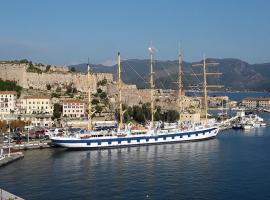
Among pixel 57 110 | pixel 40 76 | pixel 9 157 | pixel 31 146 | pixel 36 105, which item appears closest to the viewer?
pixel 9 157

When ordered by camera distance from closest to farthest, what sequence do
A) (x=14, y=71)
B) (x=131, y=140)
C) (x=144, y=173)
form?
(x=144, y=173) → (x=131, y=140) → (x=14, y=71)

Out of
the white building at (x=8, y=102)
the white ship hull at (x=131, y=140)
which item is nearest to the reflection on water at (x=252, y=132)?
the white ship hull at (x=131, y=140)

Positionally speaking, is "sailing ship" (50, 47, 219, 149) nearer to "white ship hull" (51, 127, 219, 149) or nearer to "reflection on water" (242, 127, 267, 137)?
"white ship hull" (51, 127, 219, 149)

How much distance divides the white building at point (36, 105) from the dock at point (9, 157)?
66.4ft

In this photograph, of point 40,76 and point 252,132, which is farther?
point 40,76

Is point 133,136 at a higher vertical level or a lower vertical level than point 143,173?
higher

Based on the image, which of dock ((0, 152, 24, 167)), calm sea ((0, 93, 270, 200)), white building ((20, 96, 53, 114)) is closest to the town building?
white building ((20, 96, 53, 114))

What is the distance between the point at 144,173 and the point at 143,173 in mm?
51

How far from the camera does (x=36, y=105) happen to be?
4981cm

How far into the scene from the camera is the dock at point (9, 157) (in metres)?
26.9

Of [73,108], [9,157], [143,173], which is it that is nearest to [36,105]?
[73,108]

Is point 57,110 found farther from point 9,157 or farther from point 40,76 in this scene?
point 9,157

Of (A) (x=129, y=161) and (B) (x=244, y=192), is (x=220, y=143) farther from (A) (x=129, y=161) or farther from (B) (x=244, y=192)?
(B) (x=244, y=192)

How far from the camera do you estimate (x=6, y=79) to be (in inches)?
2172
